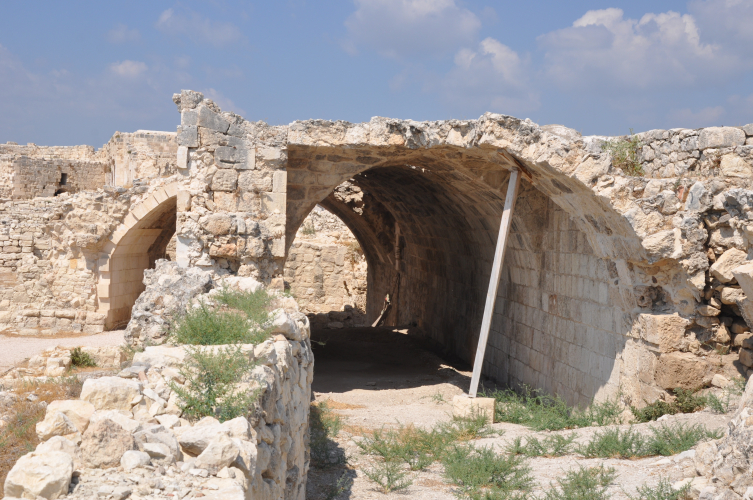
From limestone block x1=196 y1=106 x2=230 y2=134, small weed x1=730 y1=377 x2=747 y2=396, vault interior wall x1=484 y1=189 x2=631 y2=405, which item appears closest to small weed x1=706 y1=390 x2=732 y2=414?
small weed x1=730 y1=377 x2=747 y2=396

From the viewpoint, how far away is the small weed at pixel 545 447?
5547 millimetres

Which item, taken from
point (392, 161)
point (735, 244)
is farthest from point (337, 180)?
point (735, 244)

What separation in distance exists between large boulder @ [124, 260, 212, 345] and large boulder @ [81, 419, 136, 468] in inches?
79.1

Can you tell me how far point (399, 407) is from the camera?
7.91 metres

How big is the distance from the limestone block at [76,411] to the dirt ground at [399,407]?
2780mm

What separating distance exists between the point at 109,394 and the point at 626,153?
643 centimetres

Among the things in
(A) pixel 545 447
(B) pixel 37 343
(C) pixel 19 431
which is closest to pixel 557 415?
(A) pixel 545 447

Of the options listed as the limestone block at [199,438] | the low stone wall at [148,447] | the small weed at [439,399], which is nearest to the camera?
the low stone wall at [148,447]

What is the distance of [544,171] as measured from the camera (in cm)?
695

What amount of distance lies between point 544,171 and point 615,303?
1767 millimetres

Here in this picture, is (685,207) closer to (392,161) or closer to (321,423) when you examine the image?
(392,161)

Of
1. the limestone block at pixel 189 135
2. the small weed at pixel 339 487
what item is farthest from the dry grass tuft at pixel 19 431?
A: the limestone block at pixel 189 135

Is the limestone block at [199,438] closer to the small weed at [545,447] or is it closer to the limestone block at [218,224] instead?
the small weed at [545,447]

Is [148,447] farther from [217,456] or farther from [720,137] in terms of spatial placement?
[720,137]
